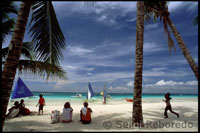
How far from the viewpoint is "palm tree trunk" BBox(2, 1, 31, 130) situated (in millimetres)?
3686

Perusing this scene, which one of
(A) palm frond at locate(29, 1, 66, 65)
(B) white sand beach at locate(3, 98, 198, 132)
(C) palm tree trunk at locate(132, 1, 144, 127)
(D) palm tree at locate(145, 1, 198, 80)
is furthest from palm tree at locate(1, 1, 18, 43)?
(D) palm tree at locate(145, 1, 198, 80)

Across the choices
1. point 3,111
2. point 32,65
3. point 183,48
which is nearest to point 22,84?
point 32,65

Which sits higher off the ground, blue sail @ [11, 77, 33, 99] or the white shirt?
blue sail @ [11, 77, 33, 99]

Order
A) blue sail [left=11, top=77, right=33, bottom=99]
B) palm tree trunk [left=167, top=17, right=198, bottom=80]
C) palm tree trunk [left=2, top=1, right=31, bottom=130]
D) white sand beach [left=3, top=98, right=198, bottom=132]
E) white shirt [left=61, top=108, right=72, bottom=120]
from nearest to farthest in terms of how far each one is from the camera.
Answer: palm tree trunk [left=2, top=1, right=31, bottom=130]
white sand beach [left=3, top=98, right=198, bottom=132]
white shirt [left=61, top=108, right=72, bottom=120]
palm tree trunk [left=167, top=17, right=198, bottom=80]
blue sail [left=11, top=77, right=33, bottom=99]

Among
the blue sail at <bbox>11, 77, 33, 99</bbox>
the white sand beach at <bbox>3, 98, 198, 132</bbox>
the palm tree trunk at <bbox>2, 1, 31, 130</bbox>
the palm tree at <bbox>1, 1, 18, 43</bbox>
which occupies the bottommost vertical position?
the white sand beach at <bbox>3, 98, 198, 132</bbox>

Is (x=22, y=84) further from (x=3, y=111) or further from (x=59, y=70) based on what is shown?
(x=3, y=111)

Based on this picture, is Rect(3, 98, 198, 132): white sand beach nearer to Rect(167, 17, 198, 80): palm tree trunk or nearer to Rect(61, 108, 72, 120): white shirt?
Rect(61, 108, 72, 120): white shirt

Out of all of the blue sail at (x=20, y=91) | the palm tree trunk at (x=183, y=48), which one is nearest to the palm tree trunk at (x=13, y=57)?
the blue sail at (x=20, y=91)

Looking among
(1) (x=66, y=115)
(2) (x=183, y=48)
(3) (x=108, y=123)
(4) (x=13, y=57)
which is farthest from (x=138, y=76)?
(4) (x=13, y=57)

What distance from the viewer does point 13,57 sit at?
3891 millimetres

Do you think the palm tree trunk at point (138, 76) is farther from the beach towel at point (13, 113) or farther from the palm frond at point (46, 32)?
the beach towel at point (13, 113)

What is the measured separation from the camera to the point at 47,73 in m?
6.21

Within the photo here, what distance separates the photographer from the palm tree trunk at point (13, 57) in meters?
3.69

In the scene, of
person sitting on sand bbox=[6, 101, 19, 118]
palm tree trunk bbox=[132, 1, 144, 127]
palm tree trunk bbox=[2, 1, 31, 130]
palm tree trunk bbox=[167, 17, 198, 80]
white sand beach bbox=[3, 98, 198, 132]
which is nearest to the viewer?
palm tree trunk bbox=[2, 1, 31, 130]
